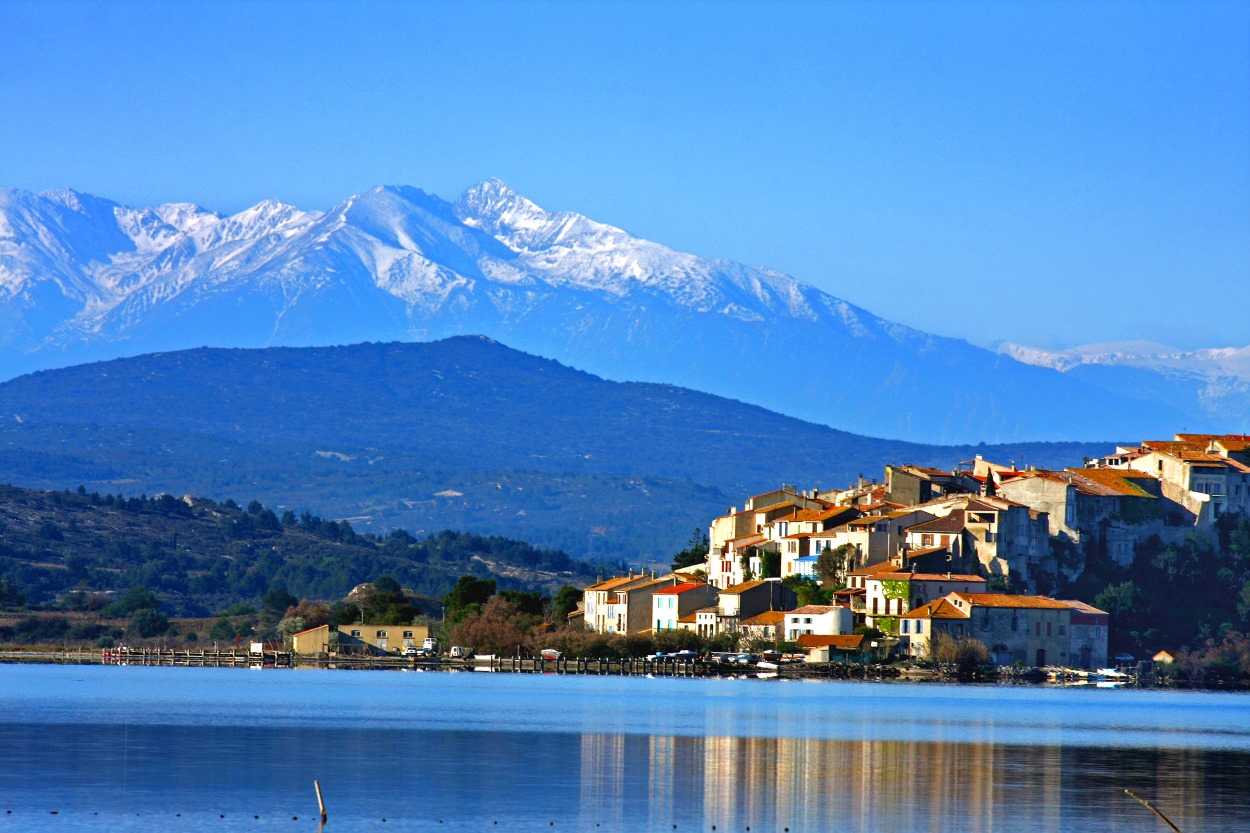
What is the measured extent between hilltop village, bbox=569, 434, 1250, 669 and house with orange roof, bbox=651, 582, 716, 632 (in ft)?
0.38

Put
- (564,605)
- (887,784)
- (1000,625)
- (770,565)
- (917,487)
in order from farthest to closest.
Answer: (564,605), (917,487), (770,565), (1000,625), (887,784)

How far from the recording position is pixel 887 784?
161ft

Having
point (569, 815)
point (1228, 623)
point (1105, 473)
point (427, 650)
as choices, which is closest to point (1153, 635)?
point (1228, 623)

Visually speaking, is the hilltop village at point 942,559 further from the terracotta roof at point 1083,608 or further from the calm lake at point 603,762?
the calm lake at point 603,762

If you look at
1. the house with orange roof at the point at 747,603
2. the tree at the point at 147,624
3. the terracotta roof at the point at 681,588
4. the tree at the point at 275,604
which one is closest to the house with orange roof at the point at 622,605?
the terracotta roof at the point at 681,588

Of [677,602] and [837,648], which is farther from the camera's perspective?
[677,602]

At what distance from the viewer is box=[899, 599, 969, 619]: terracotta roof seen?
10769 cm

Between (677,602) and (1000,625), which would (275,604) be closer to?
(677,602)

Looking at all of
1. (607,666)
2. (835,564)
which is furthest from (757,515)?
(607,666)

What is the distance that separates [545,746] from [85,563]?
142 metres

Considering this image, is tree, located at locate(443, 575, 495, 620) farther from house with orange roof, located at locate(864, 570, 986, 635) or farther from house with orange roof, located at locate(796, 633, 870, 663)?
house with orange roof, located at locate(864, 570, 986, 635)

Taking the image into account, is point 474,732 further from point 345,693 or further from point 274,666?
point 274,666

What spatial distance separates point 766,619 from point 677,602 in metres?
8.45

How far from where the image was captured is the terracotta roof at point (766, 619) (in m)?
114
